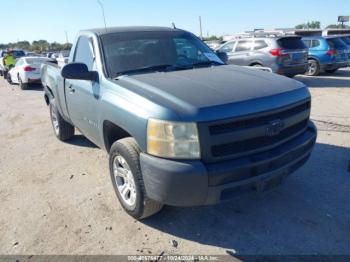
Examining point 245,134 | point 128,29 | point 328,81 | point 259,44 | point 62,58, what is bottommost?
point 328,81

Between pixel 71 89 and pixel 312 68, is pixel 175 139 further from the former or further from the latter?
pixel 312 68

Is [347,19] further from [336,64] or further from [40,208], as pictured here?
[40,208]

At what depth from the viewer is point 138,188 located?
3.26m

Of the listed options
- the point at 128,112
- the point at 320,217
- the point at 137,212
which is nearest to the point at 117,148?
the point at 128,112

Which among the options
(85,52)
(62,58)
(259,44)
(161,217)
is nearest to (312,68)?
(259,44)

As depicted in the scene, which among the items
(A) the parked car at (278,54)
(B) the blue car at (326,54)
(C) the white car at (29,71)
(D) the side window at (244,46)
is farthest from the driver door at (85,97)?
(B) the blue car at (326,54)

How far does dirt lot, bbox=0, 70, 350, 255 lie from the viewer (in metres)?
3.24

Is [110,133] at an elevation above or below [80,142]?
above

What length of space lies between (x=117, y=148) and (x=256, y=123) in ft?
4.43

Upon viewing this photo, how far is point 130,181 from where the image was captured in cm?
357

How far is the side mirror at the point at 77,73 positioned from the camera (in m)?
3.80

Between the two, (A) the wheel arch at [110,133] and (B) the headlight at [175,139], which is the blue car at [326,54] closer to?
(A) the wheel arch at [110,133]

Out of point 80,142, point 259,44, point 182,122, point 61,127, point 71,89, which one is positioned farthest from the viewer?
point 259,44

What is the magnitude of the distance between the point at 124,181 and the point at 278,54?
30.0 feet
